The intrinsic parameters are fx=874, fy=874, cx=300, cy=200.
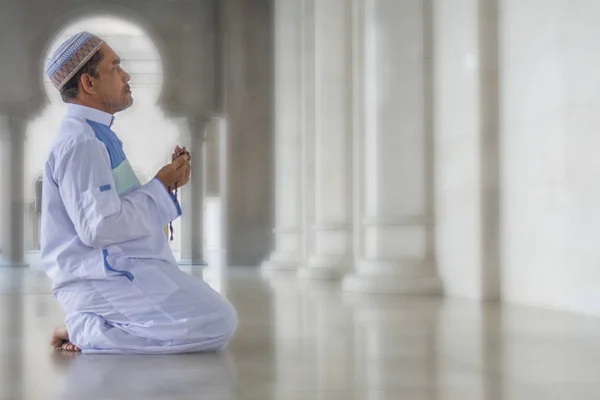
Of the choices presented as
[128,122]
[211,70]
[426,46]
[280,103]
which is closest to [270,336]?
[426,46]

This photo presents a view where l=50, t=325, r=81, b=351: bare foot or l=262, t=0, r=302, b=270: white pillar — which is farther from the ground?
l=262, t=0, r=302, b=270: white pillar

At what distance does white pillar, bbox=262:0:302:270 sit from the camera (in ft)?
43.3

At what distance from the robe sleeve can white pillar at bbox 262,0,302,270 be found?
31.1 ft

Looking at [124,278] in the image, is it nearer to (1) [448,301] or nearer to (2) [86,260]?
(2) [86,260]

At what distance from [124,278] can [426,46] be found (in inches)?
187

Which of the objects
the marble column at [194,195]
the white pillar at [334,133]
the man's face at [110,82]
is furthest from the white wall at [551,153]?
the marble column at [194,195]

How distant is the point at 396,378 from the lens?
2.95 metres

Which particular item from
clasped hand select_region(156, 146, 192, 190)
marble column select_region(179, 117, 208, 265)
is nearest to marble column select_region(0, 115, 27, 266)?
marble column select_region(179, 117, 208, 265)

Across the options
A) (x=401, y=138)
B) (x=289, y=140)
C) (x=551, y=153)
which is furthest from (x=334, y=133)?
(x=551, y=153)

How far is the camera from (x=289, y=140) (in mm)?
13711

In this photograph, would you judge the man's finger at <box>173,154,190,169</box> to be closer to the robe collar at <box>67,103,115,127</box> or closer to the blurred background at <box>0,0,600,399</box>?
the robe collar at <box>67,103,115,127</box>

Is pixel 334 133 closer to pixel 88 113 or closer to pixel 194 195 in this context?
pixel 88 113

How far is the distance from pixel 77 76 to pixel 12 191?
43.4 ft

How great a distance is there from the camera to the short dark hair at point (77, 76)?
11.5 feet
